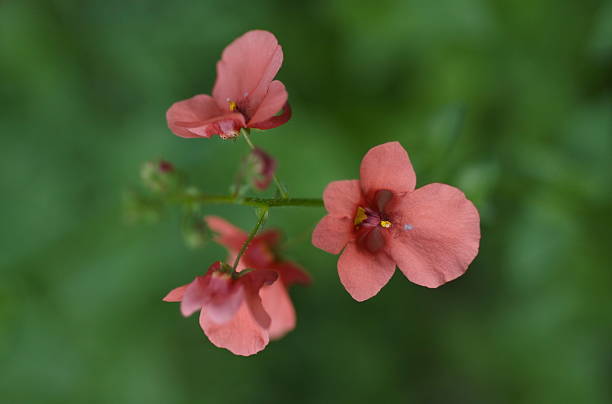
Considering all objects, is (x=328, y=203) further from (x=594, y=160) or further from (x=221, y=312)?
(x=594, y=160)

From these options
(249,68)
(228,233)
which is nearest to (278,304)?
(228,233)

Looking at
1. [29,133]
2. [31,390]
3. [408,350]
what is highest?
[29,133]

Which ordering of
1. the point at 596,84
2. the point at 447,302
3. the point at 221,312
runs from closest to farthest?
the point at 221,312 → the point at 596,84 → the point at 447,302

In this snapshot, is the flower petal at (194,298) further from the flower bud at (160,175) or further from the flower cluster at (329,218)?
the flower bud at (160,175)

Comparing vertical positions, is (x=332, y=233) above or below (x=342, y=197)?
below

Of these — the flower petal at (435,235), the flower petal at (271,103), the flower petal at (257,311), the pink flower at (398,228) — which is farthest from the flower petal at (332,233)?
the flower petal at (271,103)

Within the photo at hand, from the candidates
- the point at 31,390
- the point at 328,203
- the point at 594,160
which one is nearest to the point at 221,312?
the point at 328,203

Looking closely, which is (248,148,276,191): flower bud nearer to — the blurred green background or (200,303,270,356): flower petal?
(200,303,270,356): flower petal

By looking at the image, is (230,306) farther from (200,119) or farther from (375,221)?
(200,119)
